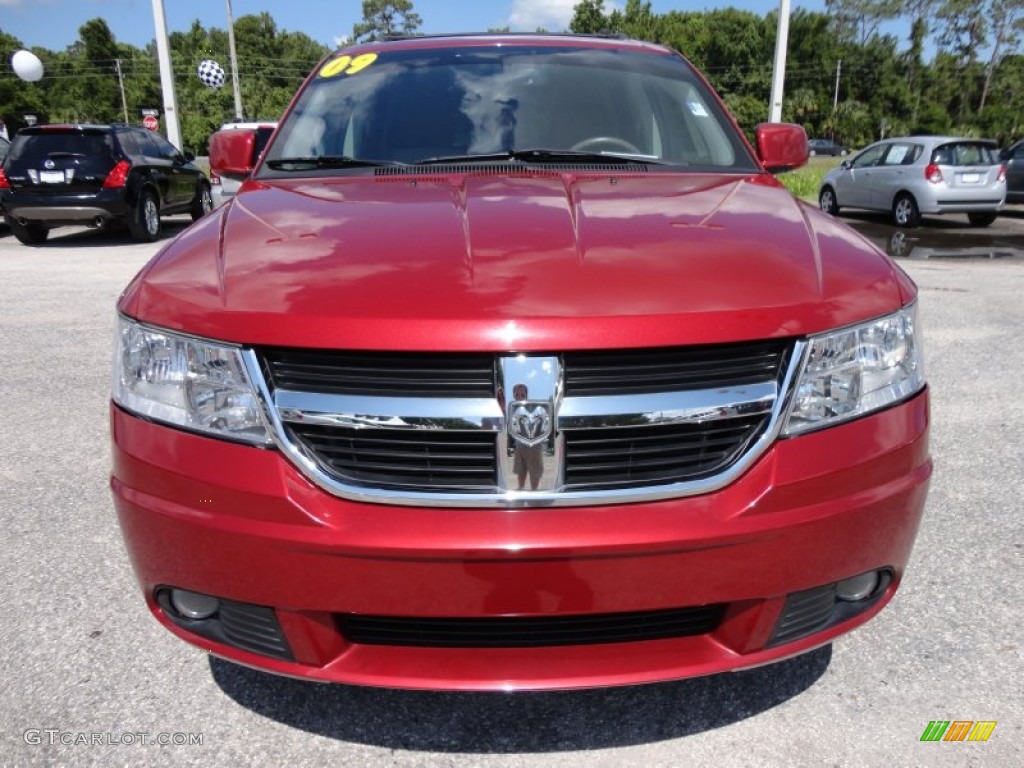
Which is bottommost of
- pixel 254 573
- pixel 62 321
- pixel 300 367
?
pixel 62 321

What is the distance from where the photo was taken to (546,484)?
63.0 inches

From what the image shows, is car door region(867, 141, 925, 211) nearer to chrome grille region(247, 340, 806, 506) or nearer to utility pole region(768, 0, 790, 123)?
utility pole region(768, 0, 790, 123)

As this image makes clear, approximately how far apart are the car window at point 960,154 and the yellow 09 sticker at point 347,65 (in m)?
13.2

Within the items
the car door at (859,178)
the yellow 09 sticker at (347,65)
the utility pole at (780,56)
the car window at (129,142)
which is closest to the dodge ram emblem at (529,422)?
the yellow 09 sticker at (347,65)

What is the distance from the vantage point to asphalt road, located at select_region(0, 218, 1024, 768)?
1971 millimetres

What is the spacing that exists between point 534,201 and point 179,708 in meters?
1.58

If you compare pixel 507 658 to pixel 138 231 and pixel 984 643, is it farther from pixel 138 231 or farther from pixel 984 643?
pixel 138 231

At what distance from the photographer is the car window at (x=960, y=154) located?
45.6 ft

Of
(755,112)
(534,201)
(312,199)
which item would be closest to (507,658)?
(534,201)

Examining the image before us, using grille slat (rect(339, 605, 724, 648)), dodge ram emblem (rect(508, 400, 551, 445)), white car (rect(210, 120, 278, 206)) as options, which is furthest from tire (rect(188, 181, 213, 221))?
dodge ram emblem (rect(508, 400, 551, 445))

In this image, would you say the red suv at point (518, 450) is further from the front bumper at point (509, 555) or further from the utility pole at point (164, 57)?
the utility pole at point (164, 57)

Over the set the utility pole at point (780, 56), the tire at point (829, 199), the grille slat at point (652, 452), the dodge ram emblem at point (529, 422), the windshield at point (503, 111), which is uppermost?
the utility pole at point (780, 56)

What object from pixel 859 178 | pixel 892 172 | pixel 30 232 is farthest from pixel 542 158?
pixel 859 178

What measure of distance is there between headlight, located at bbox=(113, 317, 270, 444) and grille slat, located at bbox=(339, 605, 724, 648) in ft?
1.48
